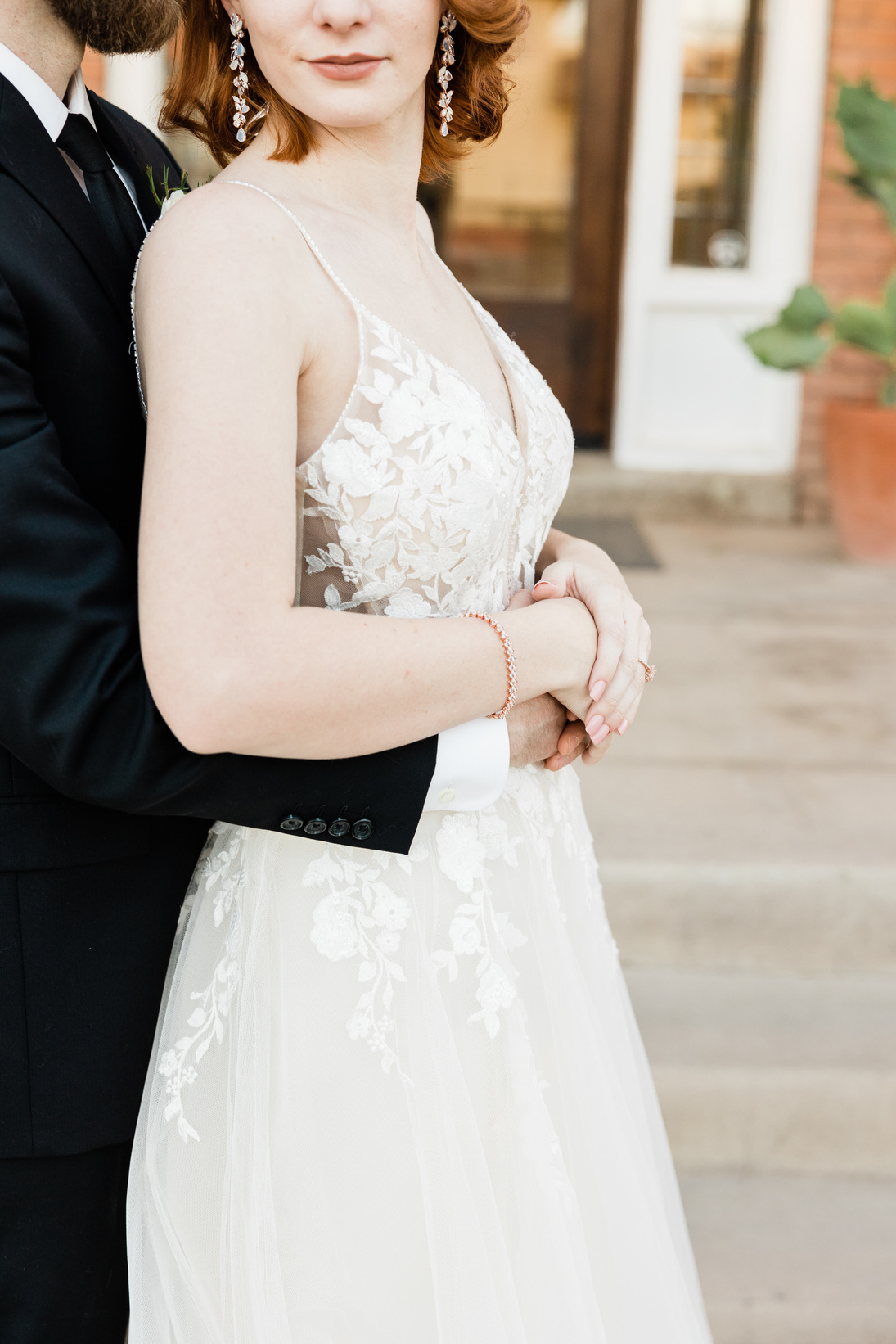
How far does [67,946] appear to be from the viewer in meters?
1.27

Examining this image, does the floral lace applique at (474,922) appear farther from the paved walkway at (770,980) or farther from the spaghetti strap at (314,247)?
the paved walkway at (770,980)

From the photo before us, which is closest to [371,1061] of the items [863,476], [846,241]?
[863,476]

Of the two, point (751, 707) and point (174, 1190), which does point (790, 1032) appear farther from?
point (174, 1190)

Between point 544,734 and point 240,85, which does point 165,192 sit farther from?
point 544,734

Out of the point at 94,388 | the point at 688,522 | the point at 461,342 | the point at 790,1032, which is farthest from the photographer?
the point at 688,522

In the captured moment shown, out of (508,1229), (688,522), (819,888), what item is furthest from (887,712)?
(508,1229)

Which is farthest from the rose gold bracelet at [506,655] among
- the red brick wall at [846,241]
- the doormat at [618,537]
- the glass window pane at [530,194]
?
the glass window pane at [530,194]

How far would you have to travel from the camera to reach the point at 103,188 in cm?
133

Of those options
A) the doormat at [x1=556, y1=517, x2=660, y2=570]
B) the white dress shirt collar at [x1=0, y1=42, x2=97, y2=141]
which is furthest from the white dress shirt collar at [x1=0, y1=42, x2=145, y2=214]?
the doormat at [x1=556, y1=517, x2=660, y2=570]

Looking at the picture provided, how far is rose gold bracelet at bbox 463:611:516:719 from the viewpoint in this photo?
1257 mm

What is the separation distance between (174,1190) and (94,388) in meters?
0.81

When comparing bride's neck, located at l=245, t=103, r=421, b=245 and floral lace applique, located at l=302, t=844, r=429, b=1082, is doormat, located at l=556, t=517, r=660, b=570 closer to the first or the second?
bride's neck, located at l=245, t=103, r=421, b=245

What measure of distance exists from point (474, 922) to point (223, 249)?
0.72 m

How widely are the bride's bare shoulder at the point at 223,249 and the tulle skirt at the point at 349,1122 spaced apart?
0.55 meters
